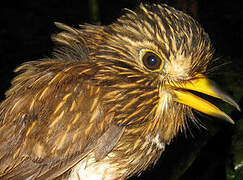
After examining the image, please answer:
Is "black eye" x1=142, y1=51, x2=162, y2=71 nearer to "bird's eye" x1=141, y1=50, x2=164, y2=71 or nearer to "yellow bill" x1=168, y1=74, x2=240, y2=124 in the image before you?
"bird's eye" x1=141, y1=50, x2=164, y2=71

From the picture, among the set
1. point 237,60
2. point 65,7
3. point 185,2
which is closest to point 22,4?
point 65,7

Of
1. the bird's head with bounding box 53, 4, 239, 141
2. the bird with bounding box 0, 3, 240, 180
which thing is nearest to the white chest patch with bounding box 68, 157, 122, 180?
the bird with bounding box 0, 3, 240, 180

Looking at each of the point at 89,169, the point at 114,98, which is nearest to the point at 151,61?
the point at 114,98

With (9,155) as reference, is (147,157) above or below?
above

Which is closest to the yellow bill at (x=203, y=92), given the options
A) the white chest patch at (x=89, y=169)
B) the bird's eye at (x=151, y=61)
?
the bird's eye at (x=151, y=61)

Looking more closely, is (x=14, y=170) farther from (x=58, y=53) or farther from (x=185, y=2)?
(x=185, y=2)

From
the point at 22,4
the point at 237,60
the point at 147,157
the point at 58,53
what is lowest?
the point at 147,157

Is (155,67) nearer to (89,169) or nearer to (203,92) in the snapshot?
(203,92)
